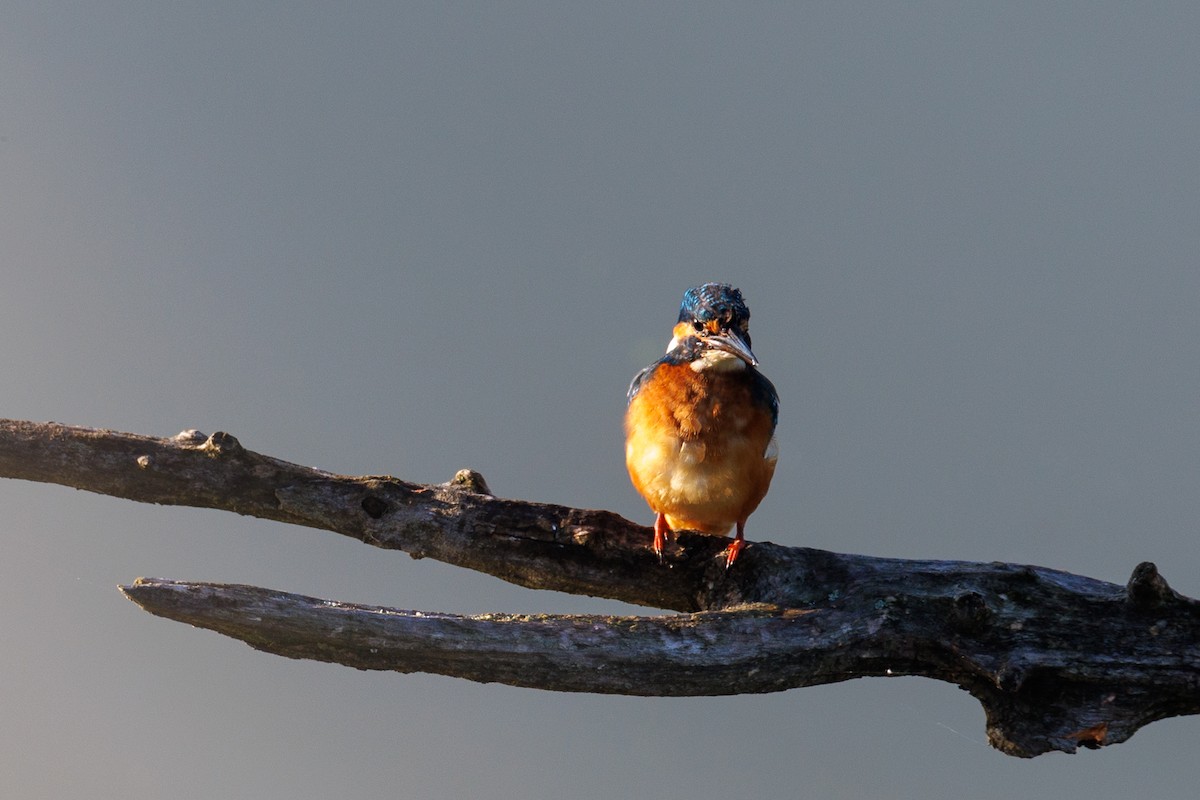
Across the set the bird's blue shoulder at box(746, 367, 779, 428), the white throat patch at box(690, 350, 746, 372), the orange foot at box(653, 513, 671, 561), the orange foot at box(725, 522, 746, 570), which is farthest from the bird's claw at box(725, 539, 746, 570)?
the white throat patch at box(690, 350, 746, 372)

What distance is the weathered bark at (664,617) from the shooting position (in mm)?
2797

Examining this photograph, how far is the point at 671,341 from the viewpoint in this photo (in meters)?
3.56

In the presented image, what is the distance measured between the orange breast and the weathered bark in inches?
6.3

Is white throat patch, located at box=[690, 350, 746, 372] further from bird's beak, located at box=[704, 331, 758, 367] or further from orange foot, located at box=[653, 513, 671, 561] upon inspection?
orange foot, located at box=[653, 513, 671, 561]

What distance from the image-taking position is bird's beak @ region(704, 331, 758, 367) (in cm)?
314

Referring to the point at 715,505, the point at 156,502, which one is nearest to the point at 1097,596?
the point at 715,505

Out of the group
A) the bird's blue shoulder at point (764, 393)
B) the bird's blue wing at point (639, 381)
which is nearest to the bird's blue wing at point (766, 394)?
the bird's blue shoulder at point (764, 393)

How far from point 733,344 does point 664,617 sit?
784 millimetres

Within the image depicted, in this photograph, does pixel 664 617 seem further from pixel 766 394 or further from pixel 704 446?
pixel 766 394

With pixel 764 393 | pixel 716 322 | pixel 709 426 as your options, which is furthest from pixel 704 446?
pixel 716 322

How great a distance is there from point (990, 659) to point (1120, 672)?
1.22ft

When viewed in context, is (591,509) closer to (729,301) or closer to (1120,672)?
(729,301)

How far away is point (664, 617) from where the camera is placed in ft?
9.83

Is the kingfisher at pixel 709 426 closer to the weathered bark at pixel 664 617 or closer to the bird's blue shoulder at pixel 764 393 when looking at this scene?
the bird's blue shoulder at pixel 764 393
